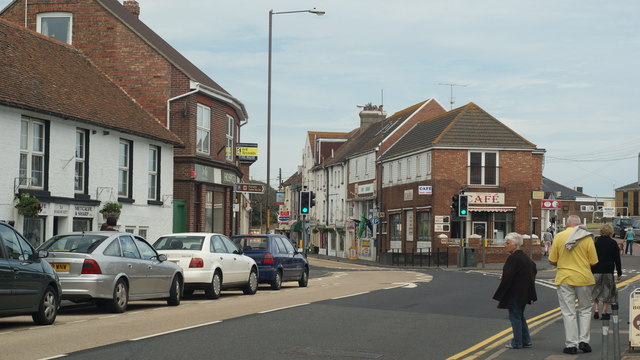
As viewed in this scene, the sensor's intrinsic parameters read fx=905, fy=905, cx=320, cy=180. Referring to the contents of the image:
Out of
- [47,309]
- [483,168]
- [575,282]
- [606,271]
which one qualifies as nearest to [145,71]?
[47,309]

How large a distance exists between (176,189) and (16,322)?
1999 cm

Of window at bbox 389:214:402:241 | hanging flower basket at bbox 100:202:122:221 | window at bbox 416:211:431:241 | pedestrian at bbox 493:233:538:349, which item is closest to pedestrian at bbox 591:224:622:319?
pedestrian at bbox 493:233:538:349

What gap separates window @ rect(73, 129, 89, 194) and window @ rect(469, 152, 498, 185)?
3304cm

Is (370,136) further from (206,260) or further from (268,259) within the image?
(206,260)

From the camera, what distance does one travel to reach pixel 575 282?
463 inches

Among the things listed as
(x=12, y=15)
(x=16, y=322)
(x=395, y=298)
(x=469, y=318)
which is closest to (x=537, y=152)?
(x=12, y=15)

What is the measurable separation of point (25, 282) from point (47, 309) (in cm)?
80

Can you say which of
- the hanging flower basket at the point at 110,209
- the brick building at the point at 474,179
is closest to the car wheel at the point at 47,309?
the hanging flower basket at the point at 110,209

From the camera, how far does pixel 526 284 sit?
12195 millimetres

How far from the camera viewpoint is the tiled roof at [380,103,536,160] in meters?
55.7

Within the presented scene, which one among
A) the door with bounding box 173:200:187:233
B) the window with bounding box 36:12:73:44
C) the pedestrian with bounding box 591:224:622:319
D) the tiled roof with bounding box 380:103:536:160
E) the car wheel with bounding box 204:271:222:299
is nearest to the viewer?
the pedestrian with bounding box 591:224:622:319

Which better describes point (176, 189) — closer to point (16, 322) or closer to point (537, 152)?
point (16, 322)

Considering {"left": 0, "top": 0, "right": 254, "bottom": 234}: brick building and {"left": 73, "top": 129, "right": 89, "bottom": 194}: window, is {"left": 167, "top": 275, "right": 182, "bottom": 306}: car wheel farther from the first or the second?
{"left": 0, "top": 0, "right": 254, "bottom": 234}: brick building

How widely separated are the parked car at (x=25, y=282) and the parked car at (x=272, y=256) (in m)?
10.7
